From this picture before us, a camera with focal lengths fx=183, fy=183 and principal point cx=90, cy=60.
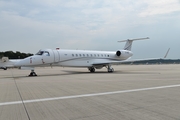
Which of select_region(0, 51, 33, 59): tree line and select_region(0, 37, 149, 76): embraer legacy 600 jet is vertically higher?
select_region(0, 51, 33, 59): tree line

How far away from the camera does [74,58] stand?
21.4 meters

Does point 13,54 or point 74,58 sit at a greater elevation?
point 13,54

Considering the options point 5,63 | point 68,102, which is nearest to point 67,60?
point 68,102

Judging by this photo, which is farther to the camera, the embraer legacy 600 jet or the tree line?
the tree line

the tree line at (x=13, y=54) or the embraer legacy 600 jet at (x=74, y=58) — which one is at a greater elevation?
the tree line at (x=13, y=54)

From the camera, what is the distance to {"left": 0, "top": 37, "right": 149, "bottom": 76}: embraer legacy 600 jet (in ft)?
57.5

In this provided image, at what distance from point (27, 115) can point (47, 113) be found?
0.48 metres

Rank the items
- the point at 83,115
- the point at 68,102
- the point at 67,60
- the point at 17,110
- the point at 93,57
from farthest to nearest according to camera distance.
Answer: the point at 93,57 → the point at 67,60 → the point at 68,102 → the point at 17,110 → the point at 83,115

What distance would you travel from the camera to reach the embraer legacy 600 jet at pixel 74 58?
690 inches

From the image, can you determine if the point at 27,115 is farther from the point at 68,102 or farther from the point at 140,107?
the point at 140,107

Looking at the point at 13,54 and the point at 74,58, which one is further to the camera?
the point at 13,54

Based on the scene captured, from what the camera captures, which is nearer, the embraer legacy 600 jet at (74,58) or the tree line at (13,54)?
the embraer legacy 600 jet at (74,58)

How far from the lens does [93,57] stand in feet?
78.9

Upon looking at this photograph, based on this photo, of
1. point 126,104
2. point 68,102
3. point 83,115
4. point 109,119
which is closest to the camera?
point 109,119
